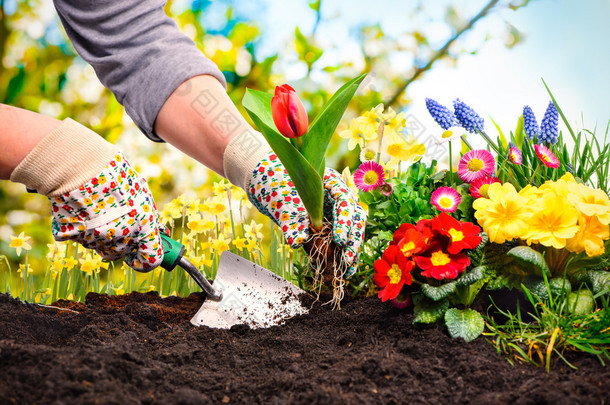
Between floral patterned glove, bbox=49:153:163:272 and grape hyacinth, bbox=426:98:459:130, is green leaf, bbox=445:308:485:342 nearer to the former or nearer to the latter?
grape hyacinth, bbox=426:98:459:130

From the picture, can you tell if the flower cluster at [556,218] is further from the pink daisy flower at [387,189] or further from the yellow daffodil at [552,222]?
the pink daisy flower at [387,189]

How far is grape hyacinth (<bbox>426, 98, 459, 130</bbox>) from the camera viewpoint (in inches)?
58.8

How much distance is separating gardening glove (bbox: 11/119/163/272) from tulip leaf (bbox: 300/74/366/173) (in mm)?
511

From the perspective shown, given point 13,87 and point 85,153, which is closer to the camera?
point 85,153

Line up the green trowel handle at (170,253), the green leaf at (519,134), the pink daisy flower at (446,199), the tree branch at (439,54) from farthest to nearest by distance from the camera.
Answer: the tree branch at (439,54) → the green leaf at (519,134) → the green trowel handle at (170,253) → the pink daisy flower at (446,199)

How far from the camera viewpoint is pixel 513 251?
1.19 m

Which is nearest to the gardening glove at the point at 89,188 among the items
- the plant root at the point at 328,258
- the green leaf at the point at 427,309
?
the plant root at the point at 328,258

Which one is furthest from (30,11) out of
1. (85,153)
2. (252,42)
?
(85,153)

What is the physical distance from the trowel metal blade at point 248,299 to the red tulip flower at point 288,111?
2.03ft

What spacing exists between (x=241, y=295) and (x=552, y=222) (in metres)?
1.00

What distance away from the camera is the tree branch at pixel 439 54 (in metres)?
2.42

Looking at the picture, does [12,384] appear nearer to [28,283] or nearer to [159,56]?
[159,56]

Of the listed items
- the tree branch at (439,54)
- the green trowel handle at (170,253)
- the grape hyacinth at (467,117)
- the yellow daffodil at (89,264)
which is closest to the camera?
the grape hyacinth at (467,117)

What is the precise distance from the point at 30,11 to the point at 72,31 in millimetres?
1368
